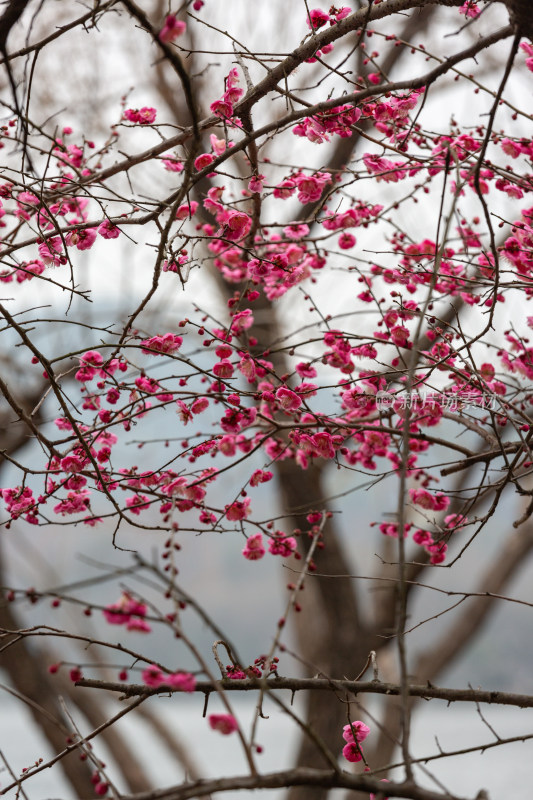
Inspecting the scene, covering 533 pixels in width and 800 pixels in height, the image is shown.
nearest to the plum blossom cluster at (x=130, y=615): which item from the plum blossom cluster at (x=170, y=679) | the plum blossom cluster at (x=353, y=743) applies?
the plum blossom cluster at (x=170, y=679)

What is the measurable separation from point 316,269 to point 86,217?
2.42ft

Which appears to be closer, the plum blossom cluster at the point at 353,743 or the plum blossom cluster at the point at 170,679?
the plum blossom cluster at the point at 170,679

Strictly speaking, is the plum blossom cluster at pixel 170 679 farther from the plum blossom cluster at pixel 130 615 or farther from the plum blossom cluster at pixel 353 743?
the plum blossom cluster at pixel 353 743

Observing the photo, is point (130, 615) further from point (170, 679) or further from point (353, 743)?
point (353, 743)

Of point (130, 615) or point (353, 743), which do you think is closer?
point (130, 615)

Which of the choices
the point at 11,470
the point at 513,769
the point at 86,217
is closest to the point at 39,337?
the point at 11,470

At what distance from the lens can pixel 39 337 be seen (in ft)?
16.3

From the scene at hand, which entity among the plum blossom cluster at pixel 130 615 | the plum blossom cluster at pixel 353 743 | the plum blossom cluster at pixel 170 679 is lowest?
the plum blossom cluster at pixel 170 679

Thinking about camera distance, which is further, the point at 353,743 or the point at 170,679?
the point at 353,743

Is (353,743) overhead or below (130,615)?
overhead

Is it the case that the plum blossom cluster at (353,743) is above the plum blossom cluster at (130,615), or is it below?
above

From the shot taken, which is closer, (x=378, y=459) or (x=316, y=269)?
(x=316, y=269)

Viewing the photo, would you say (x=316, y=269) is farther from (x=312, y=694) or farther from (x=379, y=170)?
(x=312, y=694)

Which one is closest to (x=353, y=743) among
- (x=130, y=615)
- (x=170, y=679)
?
(x=170, y=679)
